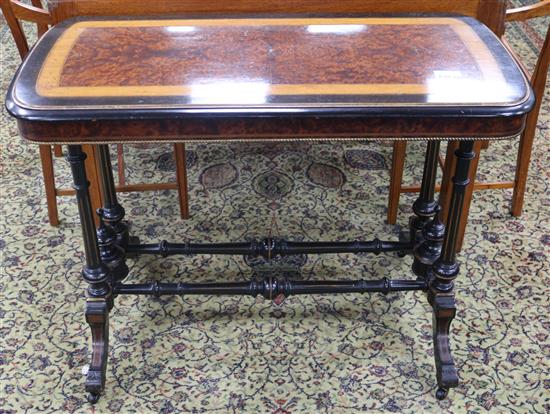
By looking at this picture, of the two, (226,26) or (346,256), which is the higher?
(226,26)

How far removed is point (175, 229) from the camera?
2736mm

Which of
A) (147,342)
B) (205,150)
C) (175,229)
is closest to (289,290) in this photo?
(147,342)

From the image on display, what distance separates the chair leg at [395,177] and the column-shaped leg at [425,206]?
0.18 metres

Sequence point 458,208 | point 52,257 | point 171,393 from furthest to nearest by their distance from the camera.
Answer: point 52,257 < point 171,393 < point 458,208

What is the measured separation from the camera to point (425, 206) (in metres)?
2.39

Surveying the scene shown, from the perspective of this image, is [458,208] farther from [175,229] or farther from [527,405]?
[175,229]

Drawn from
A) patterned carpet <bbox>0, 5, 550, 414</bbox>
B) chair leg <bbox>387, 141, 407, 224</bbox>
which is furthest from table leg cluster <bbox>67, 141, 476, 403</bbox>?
chair leg <bbox>387, 141, 407, 224</bbox>

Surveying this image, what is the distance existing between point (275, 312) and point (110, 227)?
63 centimetres

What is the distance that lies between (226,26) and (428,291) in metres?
1.00

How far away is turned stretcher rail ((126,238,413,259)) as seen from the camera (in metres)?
2.34

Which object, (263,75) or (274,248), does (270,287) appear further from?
(263,75)

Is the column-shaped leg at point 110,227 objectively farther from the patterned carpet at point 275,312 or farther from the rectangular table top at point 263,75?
the rectangular table top at point 263,75

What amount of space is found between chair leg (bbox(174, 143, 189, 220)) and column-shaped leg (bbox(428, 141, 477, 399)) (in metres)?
1.02

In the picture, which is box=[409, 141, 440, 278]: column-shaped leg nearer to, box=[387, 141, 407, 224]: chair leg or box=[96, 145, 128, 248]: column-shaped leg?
box=[387, 141, 407, 224]: chair leg
